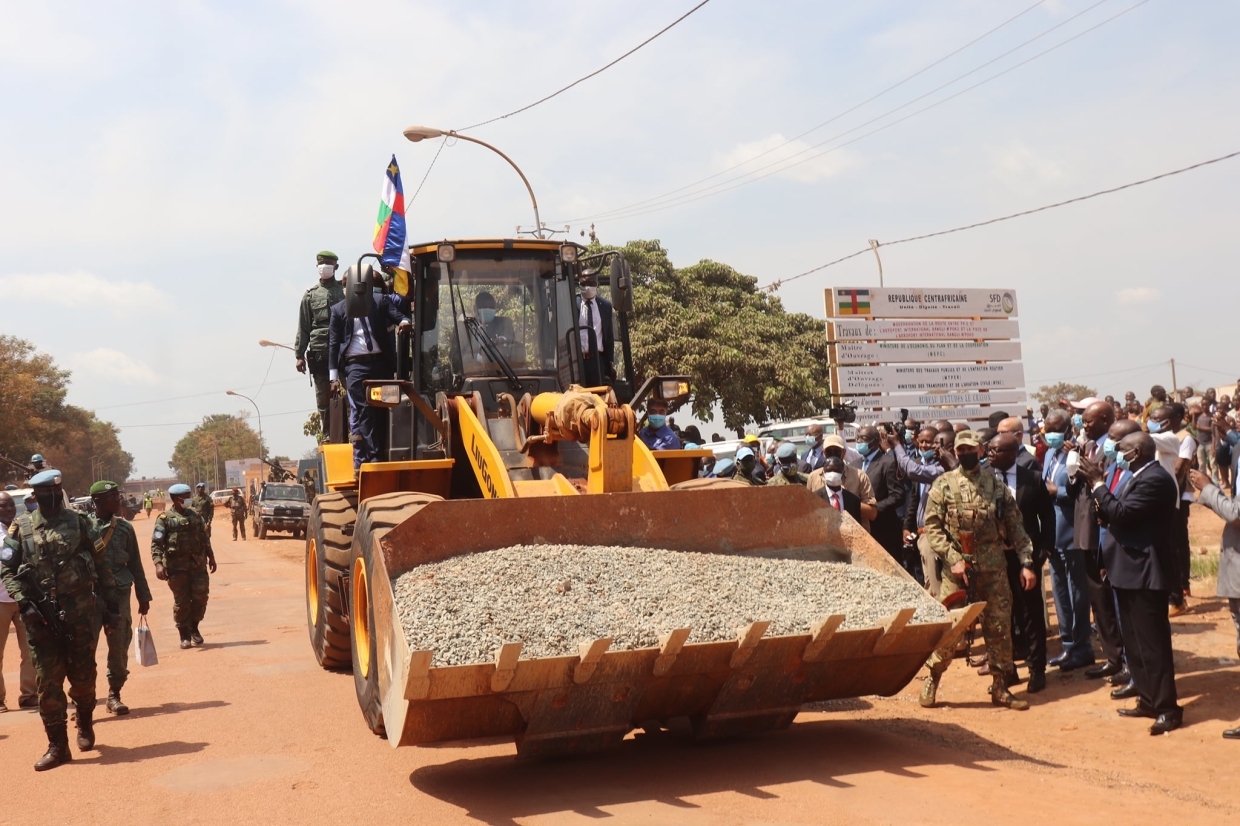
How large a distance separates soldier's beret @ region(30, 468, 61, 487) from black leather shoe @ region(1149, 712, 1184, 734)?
783 centimetres

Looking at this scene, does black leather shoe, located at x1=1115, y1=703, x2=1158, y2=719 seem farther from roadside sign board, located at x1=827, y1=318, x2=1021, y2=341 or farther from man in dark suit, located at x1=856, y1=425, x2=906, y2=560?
roadside sign board, located at x1=827, y1=318, x2=1021, y2=341

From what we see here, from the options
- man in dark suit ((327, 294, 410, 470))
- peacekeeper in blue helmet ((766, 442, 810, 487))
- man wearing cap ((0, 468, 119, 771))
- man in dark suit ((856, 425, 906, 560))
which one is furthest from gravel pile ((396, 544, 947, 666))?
man in dark suit ((856, 425, 906, 560))

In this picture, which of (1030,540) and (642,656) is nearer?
(642,656)

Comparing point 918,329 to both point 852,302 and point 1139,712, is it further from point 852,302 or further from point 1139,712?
point 1139,712

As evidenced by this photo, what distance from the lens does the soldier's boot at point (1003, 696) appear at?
8.36m

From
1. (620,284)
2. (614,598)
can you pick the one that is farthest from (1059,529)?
(614,598)

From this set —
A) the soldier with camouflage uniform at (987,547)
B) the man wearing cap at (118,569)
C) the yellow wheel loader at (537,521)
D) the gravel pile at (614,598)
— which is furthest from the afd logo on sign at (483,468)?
the man wearing cap at (118,569)

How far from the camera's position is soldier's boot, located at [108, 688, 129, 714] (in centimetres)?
965

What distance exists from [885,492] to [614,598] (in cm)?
536

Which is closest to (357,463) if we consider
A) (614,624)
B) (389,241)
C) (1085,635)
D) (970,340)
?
(389,241)

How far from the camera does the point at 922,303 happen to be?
22.0 metres

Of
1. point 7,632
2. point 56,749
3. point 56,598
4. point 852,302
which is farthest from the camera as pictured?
point 852,302

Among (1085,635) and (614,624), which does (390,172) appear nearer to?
(614,624)

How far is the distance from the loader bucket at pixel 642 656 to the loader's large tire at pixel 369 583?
266mm
